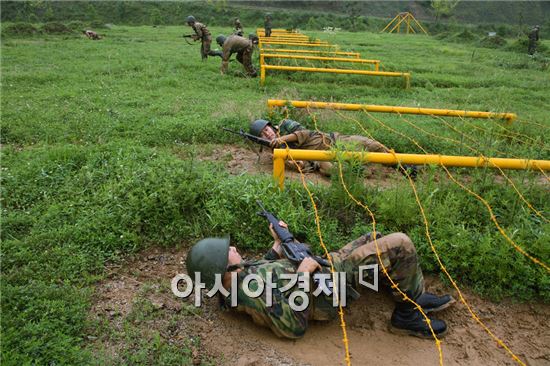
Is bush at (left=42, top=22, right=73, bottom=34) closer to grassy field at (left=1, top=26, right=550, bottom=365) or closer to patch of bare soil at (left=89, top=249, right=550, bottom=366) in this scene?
grassy field at (left=1, top=26, right=550, bottom=365)

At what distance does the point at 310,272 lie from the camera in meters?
2.77

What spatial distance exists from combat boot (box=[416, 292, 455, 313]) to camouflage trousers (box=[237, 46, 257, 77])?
8.07 m

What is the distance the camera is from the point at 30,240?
331cm

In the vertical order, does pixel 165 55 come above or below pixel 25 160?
above

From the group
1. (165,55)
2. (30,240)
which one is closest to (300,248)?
(30,240)

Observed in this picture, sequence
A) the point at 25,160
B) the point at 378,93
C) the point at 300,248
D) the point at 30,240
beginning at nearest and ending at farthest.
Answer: the point at 300,248
the point at 30,240
the point at 25,160
the point at 378,93

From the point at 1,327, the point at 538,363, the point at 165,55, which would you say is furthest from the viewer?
the point at 165,55

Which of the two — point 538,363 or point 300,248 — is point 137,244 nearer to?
point 300,248

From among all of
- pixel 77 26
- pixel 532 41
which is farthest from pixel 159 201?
pixel 77 26

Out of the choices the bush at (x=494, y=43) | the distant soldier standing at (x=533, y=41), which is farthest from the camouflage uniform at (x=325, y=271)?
the bush at (x=494, y=43)

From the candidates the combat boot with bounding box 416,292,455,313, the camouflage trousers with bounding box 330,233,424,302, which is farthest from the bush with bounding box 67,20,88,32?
the combat boot with bounding box 416,292,455,313

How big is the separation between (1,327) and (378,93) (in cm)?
818

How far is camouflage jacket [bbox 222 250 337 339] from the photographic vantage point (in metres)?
2.65

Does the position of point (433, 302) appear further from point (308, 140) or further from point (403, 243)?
point (308, 140)
